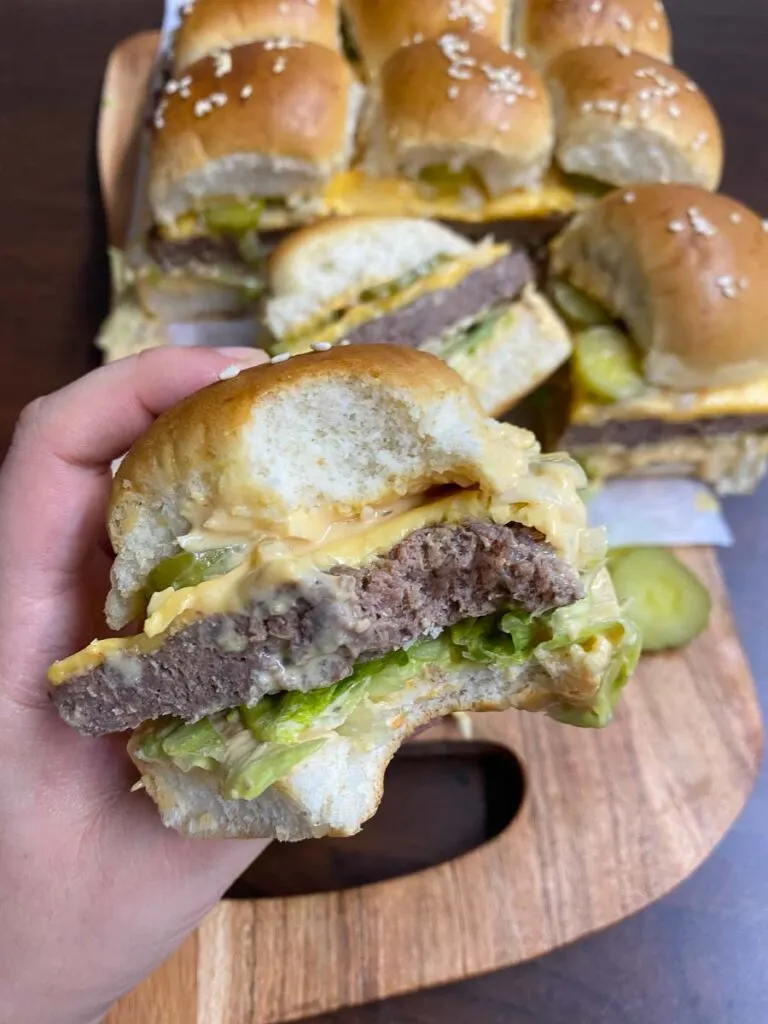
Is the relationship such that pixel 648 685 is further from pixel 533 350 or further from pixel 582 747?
pixel 533 350

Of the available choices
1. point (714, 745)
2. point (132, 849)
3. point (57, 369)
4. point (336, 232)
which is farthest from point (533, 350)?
point (132, 849)

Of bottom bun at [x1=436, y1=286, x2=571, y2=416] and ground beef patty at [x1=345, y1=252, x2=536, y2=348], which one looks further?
bottom bun at [x1=436, y1=286, x2=571, y2=416]

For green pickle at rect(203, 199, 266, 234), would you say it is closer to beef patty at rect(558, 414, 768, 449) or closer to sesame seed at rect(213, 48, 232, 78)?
sesame seed at rect(213, 48, 232, 78)

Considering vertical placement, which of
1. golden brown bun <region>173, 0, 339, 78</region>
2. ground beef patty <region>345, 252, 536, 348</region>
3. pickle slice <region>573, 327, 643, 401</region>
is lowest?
pickle slice <region>573, 327, 643, 401</region>

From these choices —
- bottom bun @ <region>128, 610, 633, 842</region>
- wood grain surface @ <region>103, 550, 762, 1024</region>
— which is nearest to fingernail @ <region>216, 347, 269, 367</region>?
bottom bun @ <region>128, 610, 633, 842</region>

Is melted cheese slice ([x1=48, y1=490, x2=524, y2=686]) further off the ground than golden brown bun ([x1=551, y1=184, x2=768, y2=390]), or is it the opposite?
melted cheese slice ([x1=48, y1=490, x2=524, y2=686])

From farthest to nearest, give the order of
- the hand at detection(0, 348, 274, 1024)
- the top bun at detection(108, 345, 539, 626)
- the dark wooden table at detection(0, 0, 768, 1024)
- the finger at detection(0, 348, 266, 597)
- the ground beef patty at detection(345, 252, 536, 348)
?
the ground beef patty at detection(345, 252, 536, 348), the dark wooden table at detection(0, 0, 768, 1024), the finger at detection(0, 348, 266, 597), the hand at detection(0, 348, 274, 1024), the top bun at detection(108, 345, 539, 626)

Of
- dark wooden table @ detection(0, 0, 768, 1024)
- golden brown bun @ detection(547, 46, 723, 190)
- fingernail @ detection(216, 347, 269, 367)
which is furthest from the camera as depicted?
golden brown bun @ detection(547, 46, 723, 190)

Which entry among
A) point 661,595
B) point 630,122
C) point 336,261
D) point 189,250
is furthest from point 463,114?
point 661,595

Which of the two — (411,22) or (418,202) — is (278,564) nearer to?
(418,202)
